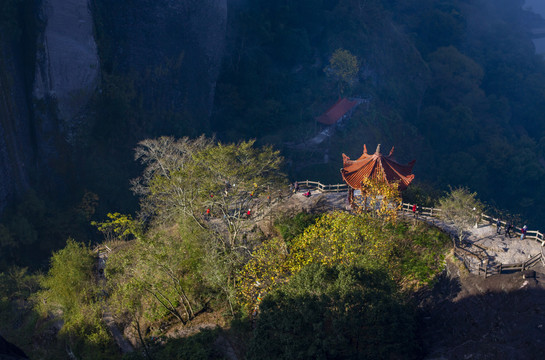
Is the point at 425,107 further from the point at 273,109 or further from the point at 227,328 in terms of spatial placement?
the point at 227,328

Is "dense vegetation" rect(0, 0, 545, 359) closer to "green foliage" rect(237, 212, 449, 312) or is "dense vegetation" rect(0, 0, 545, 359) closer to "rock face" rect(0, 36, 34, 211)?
"green foliage" rect(237, 212, 449, 312)

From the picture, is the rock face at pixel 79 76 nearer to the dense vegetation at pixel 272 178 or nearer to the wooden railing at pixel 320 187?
the dense vegetation at pixel 272 178

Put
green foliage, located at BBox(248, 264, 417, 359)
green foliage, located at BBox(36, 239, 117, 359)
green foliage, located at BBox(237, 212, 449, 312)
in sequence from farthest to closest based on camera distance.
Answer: green foliage, located at BBox(36, 239, 117, 359), green foliage, located at BBox(237, 212, 449, 312), green foliage, located at BBox(248, 264, 417, 359)

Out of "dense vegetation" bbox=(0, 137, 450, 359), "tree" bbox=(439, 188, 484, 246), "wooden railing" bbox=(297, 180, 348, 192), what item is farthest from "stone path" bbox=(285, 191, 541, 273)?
"wooden railing" bbox=(297, 180, 348, 192)

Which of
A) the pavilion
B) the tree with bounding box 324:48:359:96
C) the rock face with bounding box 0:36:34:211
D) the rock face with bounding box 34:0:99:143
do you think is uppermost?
the tree with bounding box 324:48:359:96

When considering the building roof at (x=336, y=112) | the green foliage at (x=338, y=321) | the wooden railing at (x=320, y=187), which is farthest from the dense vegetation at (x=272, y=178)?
the wooden railing at (x=320, y=187)

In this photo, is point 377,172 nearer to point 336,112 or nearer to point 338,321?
point 338,321
